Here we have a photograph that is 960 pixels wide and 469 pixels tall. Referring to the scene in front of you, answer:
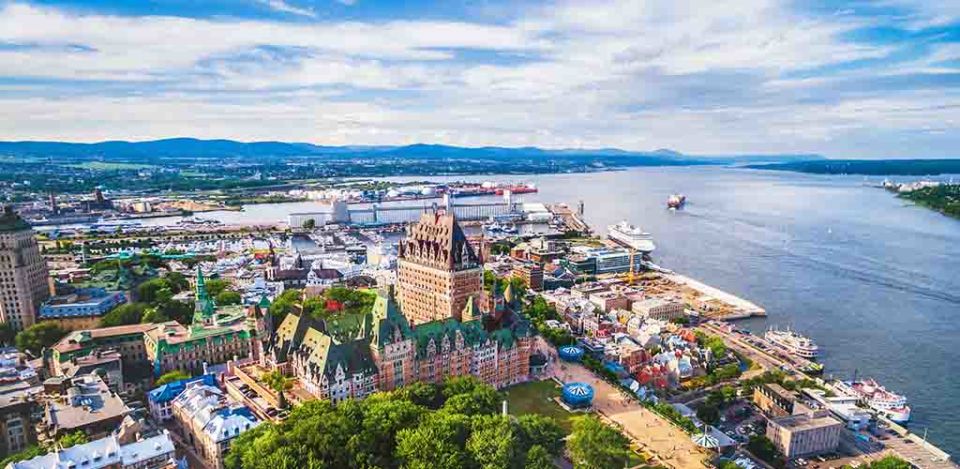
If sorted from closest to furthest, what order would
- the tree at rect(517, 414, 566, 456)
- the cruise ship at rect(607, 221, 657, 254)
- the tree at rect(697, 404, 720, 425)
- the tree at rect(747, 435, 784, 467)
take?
the tree at rect(517, 414, 566, 456), the tree at rect(747, 435, 784, 467), the tree at rect(697, 404, 720, 425), the cruise ship at rect(607, 221, 657, 254)

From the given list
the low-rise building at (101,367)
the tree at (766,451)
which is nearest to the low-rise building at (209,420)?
the low-rise building at (101,367)

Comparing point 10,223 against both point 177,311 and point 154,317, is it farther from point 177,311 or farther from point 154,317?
point 177,311

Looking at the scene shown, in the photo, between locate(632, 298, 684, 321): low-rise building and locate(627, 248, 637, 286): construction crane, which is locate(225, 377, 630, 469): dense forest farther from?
locate(627, 248, 637, 286): construction crane

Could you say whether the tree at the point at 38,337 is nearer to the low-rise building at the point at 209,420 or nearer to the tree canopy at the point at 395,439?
the low-rise building at the point at 209,420

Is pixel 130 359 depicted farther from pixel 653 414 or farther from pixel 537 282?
pixel 537 282

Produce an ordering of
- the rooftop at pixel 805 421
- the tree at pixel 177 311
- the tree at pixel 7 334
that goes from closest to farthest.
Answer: the rooftop at pixel 805 421 → the tree at pixel 7 334 → the tree at pixel 177 311

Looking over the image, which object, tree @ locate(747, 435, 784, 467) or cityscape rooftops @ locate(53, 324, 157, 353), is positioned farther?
cityscape rooftops @ locate(53, 324, 157, 353)

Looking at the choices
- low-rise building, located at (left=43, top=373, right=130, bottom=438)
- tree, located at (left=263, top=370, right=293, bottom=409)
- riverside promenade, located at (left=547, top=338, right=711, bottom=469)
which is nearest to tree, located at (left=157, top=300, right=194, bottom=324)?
low-rise building, located at (left=43, top=373, right=130, bottom=438)

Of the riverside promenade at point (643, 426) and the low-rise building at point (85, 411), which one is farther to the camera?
the riverside promenade at point (643, 426)
